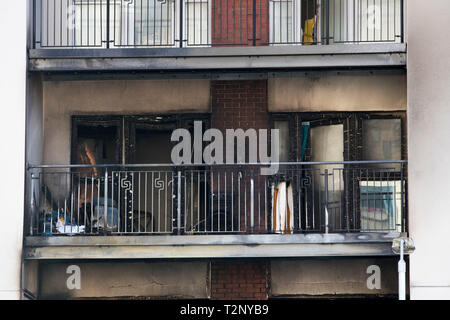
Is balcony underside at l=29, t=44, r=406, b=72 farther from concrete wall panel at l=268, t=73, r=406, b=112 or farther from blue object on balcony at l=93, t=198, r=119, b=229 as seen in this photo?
blue object on balcony at l=93, t=198, r=119, b=229

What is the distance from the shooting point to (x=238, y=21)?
17.2m

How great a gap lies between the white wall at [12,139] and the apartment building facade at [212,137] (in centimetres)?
19

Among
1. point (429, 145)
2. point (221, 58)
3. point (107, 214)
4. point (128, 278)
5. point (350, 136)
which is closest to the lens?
point (429, 145)

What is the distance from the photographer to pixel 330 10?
17516 mm

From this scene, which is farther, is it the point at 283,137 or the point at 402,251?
the point at 283,137

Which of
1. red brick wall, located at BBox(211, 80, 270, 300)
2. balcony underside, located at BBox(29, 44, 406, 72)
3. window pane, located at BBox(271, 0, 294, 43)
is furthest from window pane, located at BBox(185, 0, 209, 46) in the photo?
balcony underside, located at BBox(29, 44, 406, 72)

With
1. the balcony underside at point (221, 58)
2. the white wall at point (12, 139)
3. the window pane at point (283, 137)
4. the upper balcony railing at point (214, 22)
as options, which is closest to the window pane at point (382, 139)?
the window pane at point (283, 137)

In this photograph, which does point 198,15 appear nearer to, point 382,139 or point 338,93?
point 338,93

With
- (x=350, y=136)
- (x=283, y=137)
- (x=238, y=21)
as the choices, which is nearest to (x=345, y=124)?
(x=350, y=136)

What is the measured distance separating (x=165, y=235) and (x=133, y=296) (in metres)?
1.58

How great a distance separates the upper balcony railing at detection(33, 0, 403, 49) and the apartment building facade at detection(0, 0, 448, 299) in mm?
25

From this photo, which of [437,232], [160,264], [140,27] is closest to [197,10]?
[140,27]

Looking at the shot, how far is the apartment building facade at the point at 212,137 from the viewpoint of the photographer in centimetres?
1593

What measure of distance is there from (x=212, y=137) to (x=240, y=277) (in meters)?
2.50
